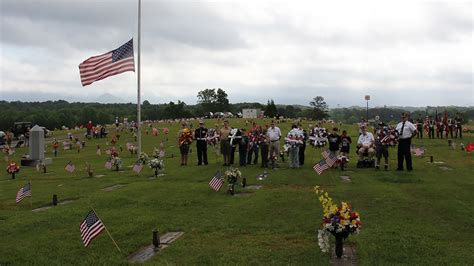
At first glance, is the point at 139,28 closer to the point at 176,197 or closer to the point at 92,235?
the point at 176,197

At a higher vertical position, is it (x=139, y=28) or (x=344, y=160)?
(x=139, y=28)

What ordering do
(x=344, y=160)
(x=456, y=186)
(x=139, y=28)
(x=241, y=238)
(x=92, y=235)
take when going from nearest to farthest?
(x=92, y=235) → (x=241, y=238) → (x=456, y=186) → (x=344, y=160) → (x=139, y=28)

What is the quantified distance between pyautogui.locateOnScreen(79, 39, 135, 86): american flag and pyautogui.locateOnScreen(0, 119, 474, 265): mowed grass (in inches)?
207

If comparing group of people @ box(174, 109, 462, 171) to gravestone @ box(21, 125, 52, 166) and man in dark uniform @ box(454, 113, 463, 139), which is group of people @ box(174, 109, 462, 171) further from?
man in dark uniform @ box(454, 113, 463, 139)

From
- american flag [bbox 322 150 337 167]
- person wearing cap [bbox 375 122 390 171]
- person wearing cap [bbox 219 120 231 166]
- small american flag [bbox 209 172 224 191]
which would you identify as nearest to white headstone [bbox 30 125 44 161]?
person wearing cap [bbox 219 120 231 166]

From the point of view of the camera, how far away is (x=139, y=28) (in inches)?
964

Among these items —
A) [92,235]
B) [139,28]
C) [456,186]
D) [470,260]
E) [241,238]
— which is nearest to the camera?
[470,260]

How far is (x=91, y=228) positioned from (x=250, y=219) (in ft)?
12.4

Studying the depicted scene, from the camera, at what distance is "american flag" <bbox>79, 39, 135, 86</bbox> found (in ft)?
68.1

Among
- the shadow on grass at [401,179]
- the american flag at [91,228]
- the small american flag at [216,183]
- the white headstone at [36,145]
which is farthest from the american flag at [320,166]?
the white headstone at [36,145]

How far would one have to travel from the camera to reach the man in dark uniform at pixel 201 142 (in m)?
22.5

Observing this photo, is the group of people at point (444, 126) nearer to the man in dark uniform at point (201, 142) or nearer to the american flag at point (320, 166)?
the man in dark uniform at point (201, 142)

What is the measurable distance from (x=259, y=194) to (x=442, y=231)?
571 centimetres

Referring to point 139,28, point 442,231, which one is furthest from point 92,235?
point 139,28
